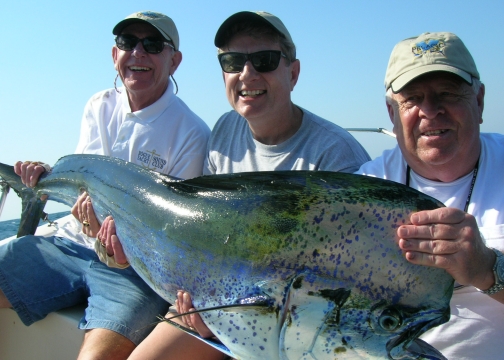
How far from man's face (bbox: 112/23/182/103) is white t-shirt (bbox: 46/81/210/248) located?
13 cm

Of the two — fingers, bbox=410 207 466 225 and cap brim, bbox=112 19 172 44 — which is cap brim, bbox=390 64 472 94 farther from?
cap brim, bbox=112 19 172 44

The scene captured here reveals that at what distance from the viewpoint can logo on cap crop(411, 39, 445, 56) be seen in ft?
7.80

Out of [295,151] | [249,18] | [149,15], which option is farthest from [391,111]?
[149,15]

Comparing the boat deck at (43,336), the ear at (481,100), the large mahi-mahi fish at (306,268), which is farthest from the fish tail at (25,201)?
the ear at (481,100)

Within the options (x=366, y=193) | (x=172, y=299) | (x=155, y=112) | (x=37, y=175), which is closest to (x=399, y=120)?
(x=366, y=193)

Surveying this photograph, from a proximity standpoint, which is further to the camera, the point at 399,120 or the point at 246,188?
the point at 399,120

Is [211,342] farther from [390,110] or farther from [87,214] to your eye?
[390,110]

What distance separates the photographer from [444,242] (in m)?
1.68

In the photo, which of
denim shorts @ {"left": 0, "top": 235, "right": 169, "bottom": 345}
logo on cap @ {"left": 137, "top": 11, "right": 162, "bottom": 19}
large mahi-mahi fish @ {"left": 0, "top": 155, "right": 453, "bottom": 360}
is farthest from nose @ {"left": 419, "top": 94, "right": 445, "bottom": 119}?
logo on cap @ {"left": 137, "top": 11, "right": 162, "bottom": 19}

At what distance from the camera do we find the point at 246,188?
1936 millimetres

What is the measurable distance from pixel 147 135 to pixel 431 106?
7.80 ft

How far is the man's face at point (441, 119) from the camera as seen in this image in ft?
7.61

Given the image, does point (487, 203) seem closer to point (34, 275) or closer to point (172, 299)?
point (172, 299)

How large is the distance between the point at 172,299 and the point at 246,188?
670 mm
